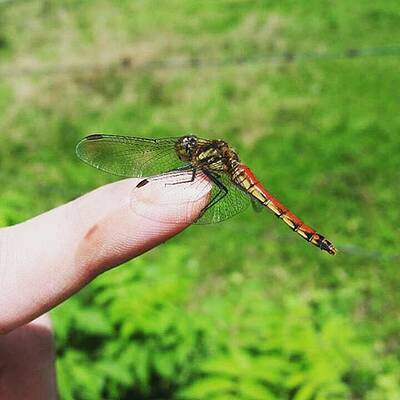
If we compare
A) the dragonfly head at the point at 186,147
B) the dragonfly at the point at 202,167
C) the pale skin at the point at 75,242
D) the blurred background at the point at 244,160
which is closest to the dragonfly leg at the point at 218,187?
the dragonfly at the point at 202,167

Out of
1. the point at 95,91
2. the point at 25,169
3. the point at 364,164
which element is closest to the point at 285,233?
the point at 364,164

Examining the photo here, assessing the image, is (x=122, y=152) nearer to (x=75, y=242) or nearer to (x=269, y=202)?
(x=269, y=202)

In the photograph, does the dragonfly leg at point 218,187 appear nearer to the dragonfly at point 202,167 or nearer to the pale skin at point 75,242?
the dragonfly at point 202,167

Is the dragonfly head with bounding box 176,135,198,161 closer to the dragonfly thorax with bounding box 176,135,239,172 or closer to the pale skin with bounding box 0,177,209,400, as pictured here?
the dragonfly thorax with bounding box 176,135,239,172

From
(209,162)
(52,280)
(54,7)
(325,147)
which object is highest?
(54,7)

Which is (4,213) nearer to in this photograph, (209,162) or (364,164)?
(209,162)
